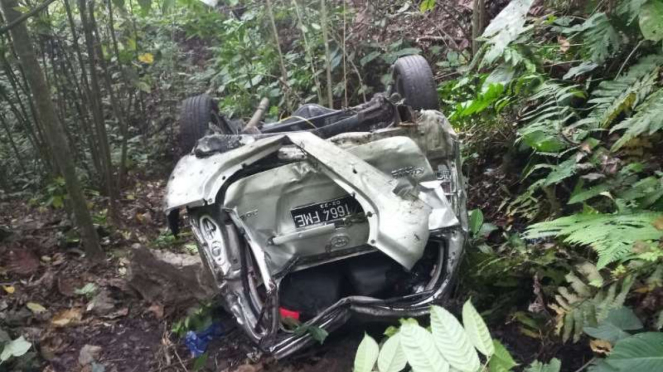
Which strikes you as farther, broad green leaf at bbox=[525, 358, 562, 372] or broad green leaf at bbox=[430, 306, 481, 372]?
broad green leaf at bbox=[525, 358, 562, 372]

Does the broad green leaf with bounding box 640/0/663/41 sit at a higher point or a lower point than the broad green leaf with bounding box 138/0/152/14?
lower

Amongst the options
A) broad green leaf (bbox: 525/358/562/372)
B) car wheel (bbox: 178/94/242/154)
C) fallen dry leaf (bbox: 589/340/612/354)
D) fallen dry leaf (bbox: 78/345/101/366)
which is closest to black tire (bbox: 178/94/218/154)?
car wheel (bbox: 178/94/242/154)

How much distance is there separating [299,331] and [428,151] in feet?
4.10

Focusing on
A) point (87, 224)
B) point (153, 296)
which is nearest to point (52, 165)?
point (87, 224)

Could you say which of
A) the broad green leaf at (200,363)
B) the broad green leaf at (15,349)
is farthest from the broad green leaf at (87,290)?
the broad green leaf at (200,363)

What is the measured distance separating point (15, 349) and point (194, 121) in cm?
204

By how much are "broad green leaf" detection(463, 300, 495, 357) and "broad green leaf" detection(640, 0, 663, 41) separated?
8.40 ft

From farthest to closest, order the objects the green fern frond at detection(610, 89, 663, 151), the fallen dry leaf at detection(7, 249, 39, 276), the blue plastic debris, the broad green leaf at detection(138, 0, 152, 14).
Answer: the fallen dry leaf at detection(7, 249, 39, 276) < the blue plastic debris < the green fern frond at detection(610, 89, 663, 151) < the broad green leaf at detection(138, 0, 152, 14)

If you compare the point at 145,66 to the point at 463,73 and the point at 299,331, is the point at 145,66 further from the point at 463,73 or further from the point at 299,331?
the point at 299,331

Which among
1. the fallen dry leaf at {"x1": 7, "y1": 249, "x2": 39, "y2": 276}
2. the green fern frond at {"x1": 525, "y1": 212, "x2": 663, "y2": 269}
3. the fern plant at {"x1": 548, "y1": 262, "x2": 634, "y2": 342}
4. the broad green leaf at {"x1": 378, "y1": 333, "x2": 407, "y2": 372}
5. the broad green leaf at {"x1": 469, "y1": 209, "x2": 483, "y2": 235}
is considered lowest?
the fallen dry leaf at {"x1": 7, "y1": 249, "x2": 39, "y2": 276}

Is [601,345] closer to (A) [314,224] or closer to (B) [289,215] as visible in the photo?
(A) [314,224]

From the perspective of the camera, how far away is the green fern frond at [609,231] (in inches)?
84.9

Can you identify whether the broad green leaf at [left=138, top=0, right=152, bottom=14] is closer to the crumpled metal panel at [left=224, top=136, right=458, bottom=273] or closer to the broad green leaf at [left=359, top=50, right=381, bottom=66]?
the crumpled metal panel at [left=224, top=136, right=458, bottom=273]

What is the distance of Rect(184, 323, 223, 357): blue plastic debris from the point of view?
3436 millimetres
